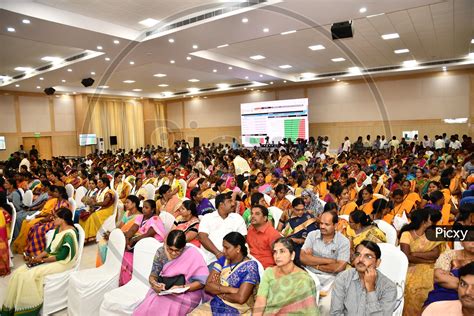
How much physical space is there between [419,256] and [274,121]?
14.0 meters

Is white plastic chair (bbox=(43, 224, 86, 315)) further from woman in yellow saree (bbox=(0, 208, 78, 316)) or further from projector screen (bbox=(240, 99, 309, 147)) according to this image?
projector screen (bbox=(240, 99, 309, 147))

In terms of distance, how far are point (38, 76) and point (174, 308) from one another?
12.0 m

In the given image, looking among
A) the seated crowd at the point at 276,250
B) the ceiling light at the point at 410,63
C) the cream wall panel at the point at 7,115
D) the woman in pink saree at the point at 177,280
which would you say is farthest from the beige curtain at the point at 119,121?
the woman in pink saree at the point at 177,280

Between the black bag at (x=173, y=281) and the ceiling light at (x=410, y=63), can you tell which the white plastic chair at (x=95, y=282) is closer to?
the black bag at (x=173, y=281)

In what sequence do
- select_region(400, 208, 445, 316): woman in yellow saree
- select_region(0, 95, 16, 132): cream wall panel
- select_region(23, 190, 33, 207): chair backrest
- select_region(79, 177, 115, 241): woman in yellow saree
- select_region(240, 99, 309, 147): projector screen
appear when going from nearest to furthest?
select_region(400, 208, 445, 316): woman in yellow saree → select_region(79, 177, 115, 241): woman in yellow saree → select_region(23, 190, 33, 207): chair backrest → select_region(0, 95, 16, 132): cream wall panel → select_region(240, 99, 309, 147): projector screen

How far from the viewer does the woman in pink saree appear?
268cm

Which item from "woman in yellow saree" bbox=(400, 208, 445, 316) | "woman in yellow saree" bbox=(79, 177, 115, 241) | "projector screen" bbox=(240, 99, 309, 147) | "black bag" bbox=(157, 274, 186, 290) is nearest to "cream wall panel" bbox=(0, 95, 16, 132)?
"projector screen" bbox=(240, 99, 309, 147)

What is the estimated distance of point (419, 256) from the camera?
9.16 ft

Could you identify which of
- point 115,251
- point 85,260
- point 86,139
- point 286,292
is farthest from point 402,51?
point 86,139

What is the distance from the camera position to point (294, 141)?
1577 cm

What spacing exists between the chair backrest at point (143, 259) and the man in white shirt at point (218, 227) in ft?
1.55

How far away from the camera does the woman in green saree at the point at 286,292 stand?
2242 millimetres

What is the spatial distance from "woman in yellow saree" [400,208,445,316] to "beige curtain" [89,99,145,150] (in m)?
17.7

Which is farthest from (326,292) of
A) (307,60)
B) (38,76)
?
(38,76)
